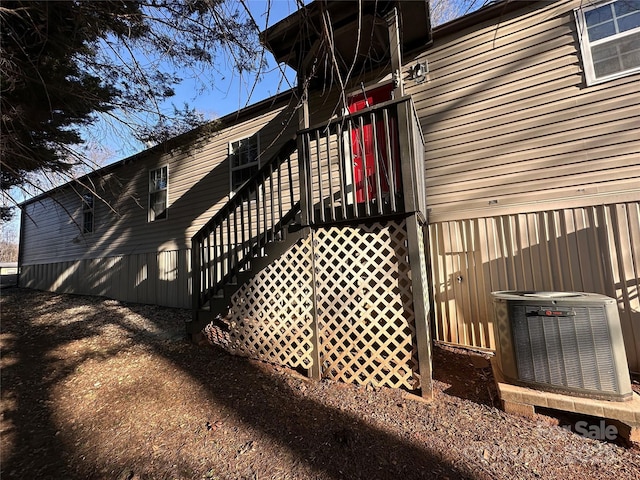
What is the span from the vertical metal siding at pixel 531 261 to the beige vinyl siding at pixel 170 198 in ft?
12.0

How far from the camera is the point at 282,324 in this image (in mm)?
4020

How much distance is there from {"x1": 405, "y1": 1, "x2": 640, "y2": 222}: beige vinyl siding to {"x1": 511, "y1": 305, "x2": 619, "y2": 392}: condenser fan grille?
2030 millimetres

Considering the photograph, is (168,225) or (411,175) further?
(168,225)

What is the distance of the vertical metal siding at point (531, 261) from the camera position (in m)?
3.58

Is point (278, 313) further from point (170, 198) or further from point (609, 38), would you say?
point (170, 198)

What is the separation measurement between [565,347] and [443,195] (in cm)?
283

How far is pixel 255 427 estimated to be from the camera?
277 centimetres

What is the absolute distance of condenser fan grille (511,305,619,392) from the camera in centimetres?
249

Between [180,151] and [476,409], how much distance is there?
740cm

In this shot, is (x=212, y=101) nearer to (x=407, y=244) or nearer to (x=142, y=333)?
(x=407, y=244)

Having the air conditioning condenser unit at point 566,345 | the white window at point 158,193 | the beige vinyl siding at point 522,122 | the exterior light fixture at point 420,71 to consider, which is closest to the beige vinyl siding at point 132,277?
the white window at point 158,193

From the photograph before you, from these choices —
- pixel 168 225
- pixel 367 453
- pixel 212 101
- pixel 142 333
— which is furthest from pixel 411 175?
pixel 168 225

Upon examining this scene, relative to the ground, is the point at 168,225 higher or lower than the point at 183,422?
higher

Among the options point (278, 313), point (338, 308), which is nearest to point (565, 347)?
point (338, 308)
